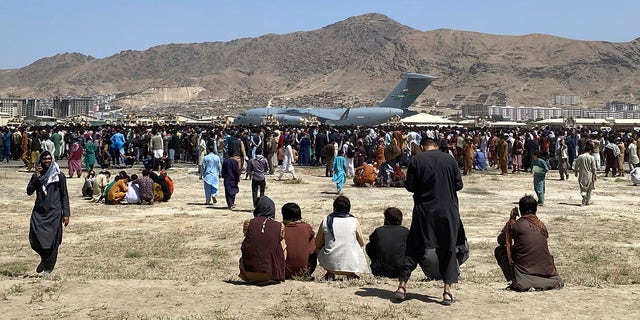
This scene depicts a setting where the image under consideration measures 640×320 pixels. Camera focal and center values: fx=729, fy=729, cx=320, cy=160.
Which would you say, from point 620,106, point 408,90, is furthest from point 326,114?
point 620,106

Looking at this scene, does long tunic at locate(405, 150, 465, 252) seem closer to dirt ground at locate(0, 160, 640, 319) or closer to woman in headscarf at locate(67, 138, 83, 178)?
dirt ground at locate(0, 160, 640, 319)

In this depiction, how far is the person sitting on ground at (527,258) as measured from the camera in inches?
288

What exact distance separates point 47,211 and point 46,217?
0.07 meters

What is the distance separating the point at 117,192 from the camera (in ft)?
50.7

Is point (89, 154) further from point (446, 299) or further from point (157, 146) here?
point (446, 299)

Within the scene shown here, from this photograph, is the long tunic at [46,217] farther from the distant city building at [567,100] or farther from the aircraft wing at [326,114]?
the distant city building at [567,100]

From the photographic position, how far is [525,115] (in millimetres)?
134875

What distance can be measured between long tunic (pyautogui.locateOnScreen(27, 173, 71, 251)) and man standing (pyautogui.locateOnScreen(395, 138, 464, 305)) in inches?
164

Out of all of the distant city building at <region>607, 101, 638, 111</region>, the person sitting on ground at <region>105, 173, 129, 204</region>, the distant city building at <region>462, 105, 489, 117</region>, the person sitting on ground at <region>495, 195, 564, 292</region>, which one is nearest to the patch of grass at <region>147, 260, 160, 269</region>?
the person sitting on ground at <region>495, 195, 564, 292</region>

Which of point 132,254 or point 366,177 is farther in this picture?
point 366,177

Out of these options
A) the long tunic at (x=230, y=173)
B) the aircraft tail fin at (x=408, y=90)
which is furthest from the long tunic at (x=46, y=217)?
the aircraft tail fin at (x=408, y=90)

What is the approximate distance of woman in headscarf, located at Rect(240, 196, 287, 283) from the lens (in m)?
7.59

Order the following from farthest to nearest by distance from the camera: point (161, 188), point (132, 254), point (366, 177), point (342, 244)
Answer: point (366, 177)
point (161, 188)
point (132, 254)
point (342, 244)

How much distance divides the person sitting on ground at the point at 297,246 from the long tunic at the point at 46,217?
103 inches
